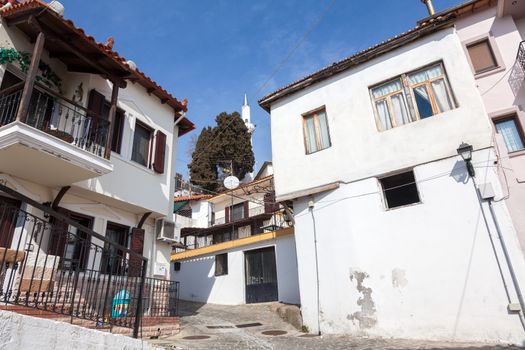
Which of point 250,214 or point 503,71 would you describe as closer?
point 503,71

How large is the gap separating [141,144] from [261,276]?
8.73m

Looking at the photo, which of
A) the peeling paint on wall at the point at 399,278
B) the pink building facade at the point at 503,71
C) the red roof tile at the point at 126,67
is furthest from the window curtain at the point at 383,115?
the red roof tile at the point at 126,67

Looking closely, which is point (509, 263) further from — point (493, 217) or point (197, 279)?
point (197, 279)

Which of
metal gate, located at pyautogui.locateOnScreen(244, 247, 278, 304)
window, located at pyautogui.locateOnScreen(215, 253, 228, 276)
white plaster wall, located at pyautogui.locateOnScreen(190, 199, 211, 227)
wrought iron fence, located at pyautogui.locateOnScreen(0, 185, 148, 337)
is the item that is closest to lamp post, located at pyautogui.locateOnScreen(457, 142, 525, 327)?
wrought iron fence, located at pyautogui.locateOnScreen(0, 185, 148, 337)

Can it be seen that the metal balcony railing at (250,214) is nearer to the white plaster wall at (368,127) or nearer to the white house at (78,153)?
the white plaster wall at (368,127)

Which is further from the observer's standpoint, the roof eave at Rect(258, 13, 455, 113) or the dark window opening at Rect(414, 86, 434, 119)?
the roof eave at Rect(258, 13, 455, 113)

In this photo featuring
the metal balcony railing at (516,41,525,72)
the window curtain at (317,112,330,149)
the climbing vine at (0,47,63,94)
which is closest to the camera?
the climbing vine at (0,47,63,94)

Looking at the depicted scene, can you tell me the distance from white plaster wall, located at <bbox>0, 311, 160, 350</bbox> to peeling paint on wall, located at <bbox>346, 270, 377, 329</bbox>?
6.09m

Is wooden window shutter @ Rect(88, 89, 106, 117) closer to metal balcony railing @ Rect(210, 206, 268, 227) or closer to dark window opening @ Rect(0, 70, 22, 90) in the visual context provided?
dark window opening @ Rect(0, 70, 22, 90)

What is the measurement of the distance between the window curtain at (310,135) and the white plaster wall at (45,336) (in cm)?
829

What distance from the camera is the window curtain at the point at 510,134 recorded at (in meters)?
9.61

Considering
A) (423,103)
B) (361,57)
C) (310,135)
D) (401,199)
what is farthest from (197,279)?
(423,103)

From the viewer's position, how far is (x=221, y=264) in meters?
18.2

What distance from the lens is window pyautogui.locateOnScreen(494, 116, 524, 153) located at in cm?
959
